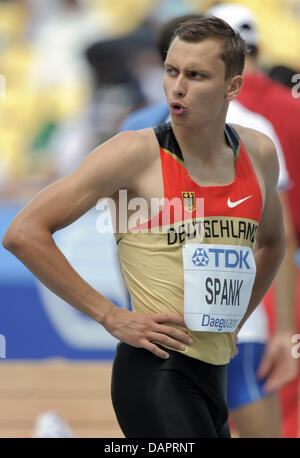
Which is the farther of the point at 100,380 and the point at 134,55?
the point at 134,55

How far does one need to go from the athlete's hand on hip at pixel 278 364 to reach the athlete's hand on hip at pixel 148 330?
961 millimetres

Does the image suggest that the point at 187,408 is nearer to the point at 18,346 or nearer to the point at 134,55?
the point at 18,346

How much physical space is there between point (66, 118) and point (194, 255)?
7913 millimetres

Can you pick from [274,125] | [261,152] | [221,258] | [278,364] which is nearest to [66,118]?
[274,125]

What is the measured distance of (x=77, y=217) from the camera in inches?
95.2

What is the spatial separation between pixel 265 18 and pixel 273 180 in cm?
851

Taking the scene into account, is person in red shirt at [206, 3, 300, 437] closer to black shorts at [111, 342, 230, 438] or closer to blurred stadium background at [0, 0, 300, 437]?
black shorts at [111, 342, 230, 438]

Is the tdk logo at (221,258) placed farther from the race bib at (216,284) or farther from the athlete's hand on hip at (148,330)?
the athlete's hand on hip at (148,330)

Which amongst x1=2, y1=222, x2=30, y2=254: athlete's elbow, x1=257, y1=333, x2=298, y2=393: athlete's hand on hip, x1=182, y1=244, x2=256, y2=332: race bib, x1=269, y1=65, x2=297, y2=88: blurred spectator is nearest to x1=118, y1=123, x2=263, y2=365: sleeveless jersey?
x1=182, y1=244, x2=256, y2=332: race bib

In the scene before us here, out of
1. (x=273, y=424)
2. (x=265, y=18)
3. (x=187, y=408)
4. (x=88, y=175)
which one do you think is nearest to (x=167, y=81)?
(x=88, y=175)

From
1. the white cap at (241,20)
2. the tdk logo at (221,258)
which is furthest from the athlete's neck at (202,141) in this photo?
the white cap at (241,20)

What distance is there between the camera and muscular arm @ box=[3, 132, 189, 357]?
2363 millimetres

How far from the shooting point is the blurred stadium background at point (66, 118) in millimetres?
6109

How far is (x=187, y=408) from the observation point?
244 cm
